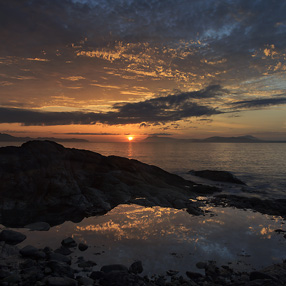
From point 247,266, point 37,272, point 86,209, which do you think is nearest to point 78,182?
point 86,209

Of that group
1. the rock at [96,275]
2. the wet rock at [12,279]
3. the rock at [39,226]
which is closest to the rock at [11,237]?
the rock at [39,226]

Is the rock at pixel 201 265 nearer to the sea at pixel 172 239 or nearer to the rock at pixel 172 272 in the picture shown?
the sea at pixel 172 239

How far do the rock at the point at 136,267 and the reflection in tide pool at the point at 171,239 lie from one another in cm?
39

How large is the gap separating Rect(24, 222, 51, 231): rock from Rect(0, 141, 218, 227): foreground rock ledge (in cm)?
91

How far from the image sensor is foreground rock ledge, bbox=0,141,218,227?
20.5 metres

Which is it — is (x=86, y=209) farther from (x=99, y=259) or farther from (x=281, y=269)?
(x=281, y=269)

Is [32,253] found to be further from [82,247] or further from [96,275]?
[96,275]

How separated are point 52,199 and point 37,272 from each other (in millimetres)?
14492

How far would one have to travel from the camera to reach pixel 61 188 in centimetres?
2445

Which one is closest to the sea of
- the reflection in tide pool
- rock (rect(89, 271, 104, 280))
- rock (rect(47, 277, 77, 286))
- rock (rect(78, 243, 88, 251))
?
the reflection in tide pool

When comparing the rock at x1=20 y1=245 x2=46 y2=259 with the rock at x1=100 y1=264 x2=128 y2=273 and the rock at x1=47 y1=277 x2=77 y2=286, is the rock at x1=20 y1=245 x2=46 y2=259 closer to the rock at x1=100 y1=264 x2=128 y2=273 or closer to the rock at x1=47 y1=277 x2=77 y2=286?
the rock at x1=47 y1=277 x2=77 y2=286

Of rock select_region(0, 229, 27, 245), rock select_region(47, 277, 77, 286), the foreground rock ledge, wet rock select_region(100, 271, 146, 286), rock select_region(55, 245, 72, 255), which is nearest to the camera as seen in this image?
rock select_region(47, 277, 77, 286)

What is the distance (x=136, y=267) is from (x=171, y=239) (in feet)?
14.4

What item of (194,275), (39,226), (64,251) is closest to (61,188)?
(39,226)
